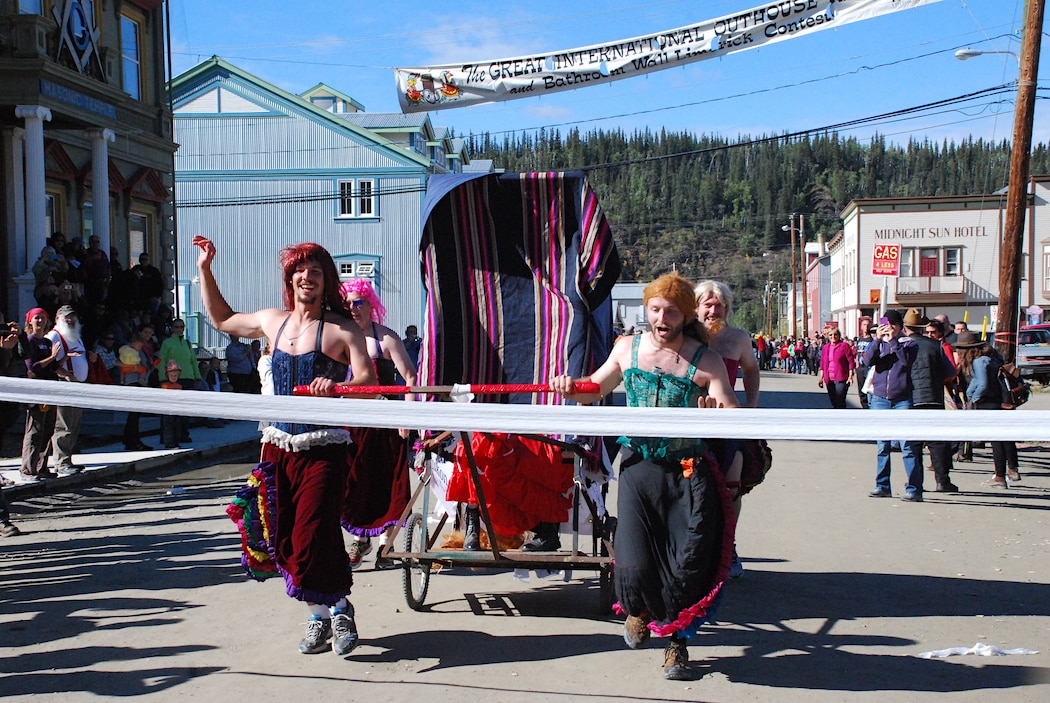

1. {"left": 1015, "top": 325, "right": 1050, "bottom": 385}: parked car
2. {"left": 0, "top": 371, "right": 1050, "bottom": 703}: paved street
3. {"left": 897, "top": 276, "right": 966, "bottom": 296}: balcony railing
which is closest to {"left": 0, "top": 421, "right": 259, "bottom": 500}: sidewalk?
{"left": 0, "top": 371, "right": 1050, "bottom": 703}: paved street

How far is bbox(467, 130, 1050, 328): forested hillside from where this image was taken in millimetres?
158000

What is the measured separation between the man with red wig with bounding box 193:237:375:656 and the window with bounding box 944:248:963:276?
62730 millimetres

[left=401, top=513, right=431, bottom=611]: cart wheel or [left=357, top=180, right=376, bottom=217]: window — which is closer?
[left=401, top=513, right=431, bottom=611]: cart wheel

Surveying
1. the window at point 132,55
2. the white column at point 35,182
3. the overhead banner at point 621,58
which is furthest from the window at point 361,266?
the overhead banner at point 621,58

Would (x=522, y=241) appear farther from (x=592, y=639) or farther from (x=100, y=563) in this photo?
(x=100, y=563)

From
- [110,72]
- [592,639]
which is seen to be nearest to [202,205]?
[110,72]

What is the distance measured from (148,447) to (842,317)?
217 feet

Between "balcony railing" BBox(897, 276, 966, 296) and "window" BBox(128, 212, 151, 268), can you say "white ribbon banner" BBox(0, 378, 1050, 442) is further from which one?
"balcony railing" BBox(897, 276, 966, 296)

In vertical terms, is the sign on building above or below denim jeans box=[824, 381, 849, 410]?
above

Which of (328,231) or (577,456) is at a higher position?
(328,231)

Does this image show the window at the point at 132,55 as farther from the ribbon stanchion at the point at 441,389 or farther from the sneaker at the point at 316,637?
the sneaker at the point at 316,637

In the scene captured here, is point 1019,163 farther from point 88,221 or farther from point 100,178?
point 88,221

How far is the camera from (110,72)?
75.8 ft

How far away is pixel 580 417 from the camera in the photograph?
4680 mm
